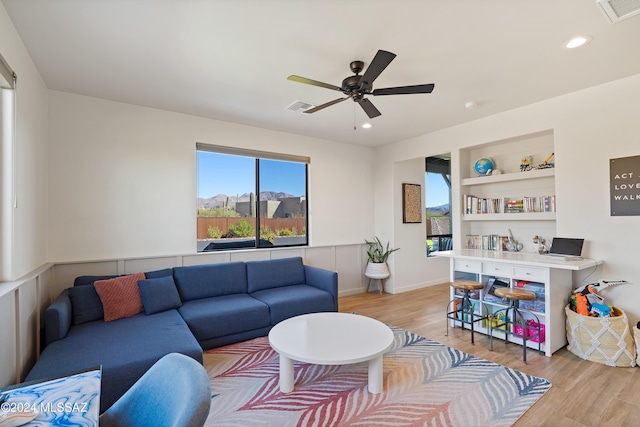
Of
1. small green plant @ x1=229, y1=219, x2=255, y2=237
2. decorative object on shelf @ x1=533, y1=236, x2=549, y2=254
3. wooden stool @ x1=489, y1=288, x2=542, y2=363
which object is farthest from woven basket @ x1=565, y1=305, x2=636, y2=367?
small green plant @ x1=229, y1=219, x2=255, y2=237

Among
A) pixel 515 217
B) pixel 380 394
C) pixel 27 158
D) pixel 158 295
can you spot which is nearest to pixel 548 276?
pixel 515 217

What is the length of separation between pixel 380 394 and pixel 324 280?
5.69ft

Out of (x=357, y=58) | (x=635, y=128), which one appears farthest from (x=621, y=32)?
(x=357, y=58)

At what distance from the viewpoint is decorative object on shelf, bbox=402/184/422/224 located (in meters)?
5.43

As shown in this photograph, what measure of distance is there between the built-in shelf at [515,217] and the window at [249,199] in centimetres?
247

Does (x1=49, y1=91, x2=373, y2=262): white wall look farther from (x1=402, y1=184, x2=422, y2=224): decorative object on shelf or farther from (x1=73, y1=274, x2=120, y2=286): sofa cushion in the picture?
(x1=402, y1=184, x2=422, y2=224): decorative object on shelf

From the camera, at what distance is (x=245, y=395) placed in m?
2.25

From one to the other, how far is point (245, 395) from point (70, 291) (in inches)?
76.1

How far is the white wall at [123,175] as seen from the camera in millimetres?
3148

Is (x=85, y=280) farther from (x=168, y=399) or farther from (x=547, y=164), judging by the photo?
(x=547, y=164)

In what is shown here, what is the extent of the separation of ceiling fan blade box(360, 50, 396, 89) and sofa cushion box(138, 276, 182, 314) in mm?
2748

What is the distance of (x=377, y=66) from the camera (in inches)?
83.5

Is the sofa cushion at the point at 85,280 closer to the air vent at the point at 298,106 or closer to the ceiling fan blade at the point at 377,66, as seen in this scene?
the air vent at the point at 298,106

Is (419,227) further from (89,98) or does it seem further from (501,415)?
(89,98)
